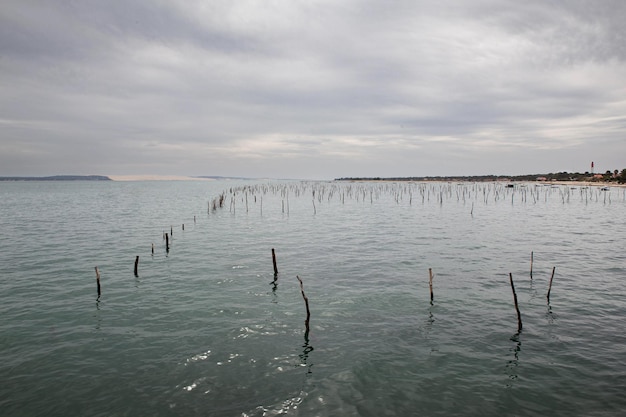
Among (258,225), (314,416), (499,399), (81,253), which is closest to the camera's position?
(314,416)

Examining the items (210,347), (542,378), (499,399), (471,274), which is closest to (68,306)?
(210,347)

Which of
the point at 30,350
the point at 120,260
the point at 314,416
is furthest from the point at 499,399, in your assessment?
the point at 120,260

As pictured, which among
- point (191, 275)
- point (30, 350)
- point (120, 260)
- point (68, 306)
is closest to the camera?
point (30, 350)

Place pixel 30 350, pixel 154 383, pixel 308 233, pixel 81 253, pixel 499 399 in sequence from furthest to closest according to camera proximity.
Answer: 1. pixel 308 233
2. pixel 81 253
3. pixel 30 350
4. pixel 154 383
5. pixel 499 399

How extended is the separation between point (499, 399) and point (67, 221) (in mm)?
45886

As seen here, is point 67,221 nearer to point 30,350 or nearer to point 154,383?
point 30,350

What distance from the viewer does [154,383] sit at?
29.3 ft

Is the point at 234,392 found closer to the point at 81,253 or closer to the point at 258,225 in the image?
the point at 81,253

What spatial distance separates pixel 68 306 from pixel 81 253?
37.5 feet

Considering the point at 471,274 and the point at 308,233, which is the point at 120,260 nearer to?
the point at 308,233

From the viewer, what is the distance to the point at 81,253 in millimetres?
24000

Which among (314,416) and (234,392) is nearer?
(314,416)

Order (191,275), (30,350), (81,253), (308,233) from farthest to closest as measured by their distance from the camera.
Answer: (308,233) < (81,253) < (191,275) < (30,350)

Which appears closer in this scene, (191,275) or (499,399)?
(499,399)
